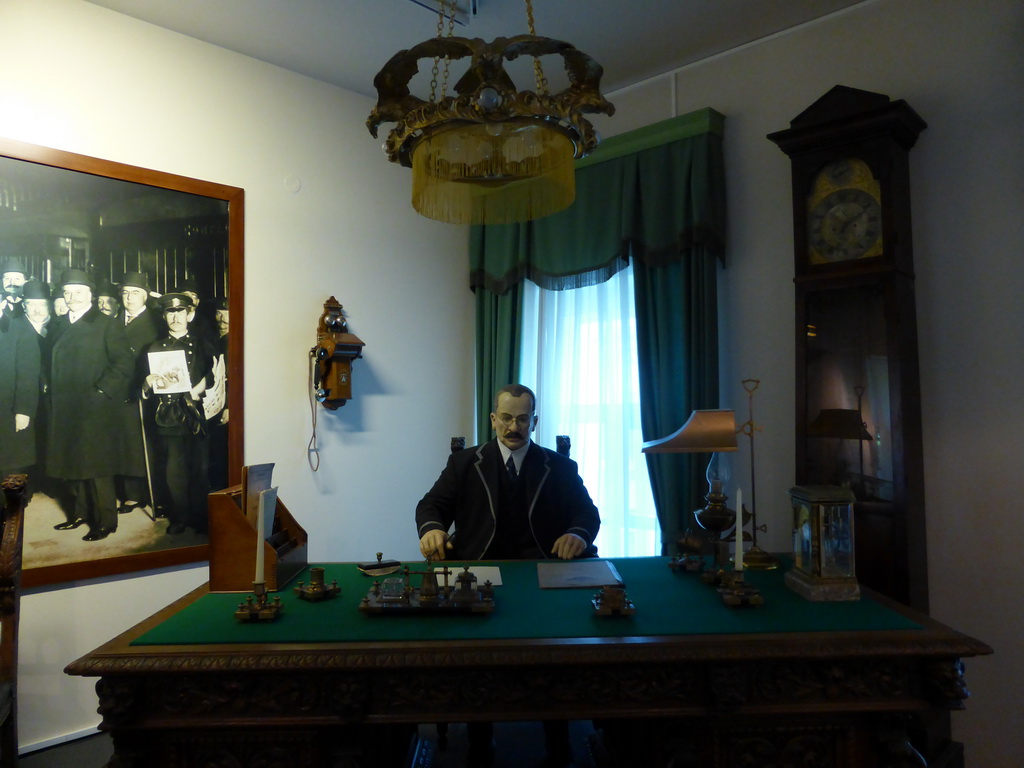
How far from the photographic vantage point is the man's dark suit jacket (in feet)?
10.7

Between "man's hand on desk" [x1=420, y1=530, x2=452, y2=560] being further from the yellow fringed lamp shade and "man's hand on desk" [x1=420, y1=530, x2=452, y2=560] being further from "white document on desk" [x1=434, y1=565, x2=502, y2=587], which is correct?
the yellow fringed lamp shade

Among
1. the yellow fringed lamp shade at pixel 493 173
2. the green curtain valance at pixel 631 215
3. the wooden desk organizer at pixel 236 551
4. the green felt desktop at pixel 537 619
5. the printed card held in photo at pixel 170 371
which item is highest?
the green curtain valance at pixel 631 215

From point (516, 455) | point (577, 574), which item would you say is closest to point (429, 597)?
point (577, 574)

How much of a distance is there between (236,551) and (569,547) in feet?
4.16

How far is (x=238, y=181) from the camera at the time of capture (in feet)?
12.7

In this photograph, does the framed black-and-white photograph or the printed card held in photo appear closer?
the framed black-and-white photograph

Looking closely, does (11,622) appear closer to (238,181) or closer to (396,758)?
(396,758)

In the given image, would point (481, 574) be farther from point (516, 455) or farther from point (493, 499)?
point (516, 455)

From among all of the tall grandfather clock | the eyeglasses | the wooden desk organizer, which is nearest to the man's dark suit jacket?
the eyeglasses

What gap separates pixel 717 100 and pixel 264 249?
2819 mm

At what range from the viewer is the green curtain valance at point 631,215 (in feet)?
12.6

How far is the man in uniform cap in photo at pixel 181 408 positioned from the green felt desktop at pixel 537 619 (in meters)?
1.48

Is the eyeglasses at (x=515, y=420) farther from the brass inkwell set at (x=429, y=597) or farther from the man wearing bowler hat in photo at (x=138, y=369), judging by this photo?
the man wearing bowler hat in photo at (x=138, y=369)

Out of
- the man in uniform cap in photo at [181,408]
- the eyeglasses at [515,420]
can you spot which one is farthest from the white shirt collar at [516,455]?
the man in uniform cap in photo at [181,408]
